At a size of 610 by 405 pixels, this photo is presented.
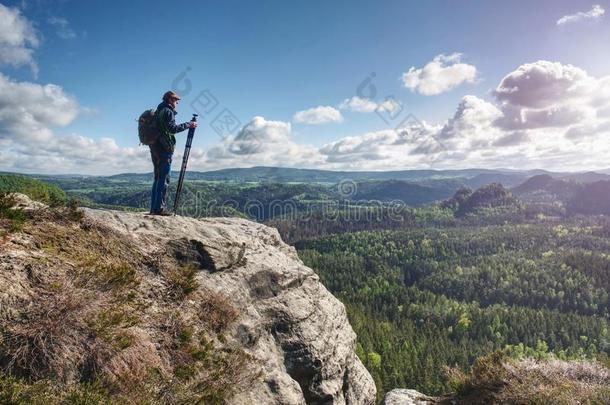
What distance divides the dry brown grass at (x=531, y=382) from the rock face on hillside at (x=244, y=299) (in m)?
5.22

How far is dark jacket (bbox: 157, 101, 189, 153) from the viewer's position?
16312 mm

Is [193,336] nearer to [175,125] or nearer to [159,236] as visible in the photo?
[159,236]

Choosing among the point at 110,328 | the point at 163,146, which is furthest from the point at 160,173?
the point at 110,328

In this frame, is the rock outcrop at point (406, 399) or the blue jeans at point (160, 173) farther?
the rock outcrop at point (406, 399)

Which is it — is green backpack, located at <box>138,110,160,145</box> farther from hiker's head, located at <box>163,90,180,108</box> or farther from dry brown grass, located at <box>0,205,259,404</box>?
dry brown grass, located at <box>0,205,259,404</box>

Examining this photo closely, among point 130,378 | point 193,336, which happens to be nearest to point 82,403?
point 130,378

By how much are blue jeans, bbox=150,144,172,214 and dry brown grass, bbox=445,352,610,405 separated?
1748 cm

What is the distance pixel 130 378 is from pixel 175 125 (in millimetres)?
11172

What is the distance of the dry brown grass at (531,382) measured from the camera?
1490cm

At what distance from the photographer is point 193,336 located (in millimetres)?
11312

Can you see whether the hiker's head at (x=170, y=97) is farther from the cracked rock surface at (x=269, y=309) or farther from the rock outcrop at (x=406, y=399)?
the rock outcrop at (x=406, y=399)

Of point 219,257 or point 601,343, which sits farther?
point 601,343

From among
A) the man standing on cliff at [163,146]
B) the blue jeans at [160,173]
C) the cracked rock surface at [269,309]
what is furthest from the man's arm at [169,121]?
the cracked rock surface at [269,309]

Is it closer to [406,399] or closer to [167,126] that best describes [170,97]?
[167,126]
